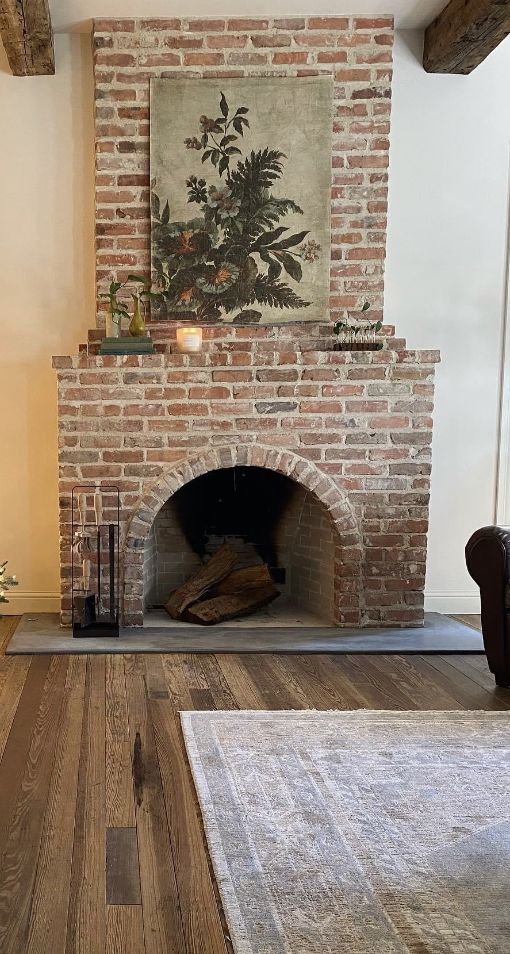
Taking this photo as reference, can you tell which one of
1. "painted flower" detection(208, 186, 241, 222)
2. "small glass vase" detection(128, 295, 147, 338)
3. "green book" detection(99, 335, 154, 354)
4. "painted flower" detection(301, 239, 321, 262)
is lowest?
"green book" detection(99, 335, 154, 354)

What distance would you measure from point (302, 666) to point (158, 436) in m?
1.35

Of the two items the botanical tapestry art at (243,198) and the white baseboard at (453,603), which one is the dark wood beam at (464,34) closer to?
the botanical tapestry art at (243,198)

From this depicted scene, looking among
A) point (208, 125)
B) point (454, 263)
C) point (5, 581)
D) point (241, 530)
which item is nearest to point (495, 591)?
point (241, 530)

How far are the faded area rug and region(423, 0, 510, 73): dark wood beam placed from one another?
296cm

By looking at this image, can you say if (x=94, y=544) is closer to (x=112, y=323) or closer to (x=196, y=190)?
(x=112, y=323)

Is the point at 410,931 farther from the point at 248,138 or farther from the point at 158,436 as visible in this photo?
the point at 248,138

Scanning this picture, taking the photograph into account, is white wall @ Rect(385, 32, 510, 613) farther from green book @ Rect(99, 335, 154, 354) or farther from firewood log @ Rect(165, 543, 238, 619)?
green book @ Rect(99, 335, 154, 354)

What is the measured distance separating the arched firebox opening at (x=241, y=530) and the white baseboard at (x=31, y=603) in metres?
0.51

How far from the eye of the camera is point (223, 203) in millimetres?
4727

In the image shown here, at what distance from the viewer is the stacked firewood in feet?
15.6

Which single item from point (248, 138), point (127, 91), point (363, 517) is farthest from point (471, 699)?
point (127, 91)

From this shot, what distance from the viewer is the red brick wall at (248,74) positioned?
4.64 meters

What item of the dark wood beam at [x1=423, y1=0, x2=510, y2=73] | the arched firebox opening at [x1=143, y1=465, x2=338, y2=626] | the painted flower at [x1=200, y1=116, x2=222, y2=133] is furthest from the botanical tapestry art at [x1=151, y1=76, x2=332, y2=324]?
the arched firebox opening at [x1=143, y1=465, x2=338, y2=626]

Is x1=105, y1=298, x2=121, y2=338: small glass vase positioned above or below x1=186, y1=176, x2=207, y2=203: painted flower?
below
